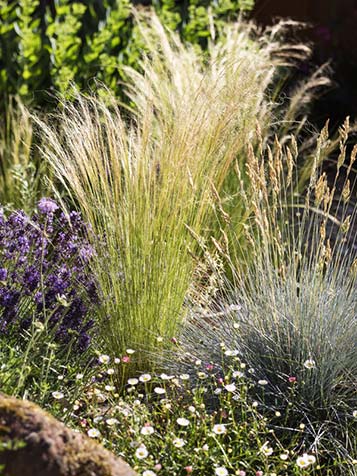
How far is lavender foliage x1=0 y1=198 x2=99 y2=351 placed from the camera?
3.37m

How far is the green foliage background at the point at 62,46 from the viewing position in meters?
5.67

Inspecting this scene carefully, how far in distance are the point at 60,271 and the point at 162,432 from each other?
792mm

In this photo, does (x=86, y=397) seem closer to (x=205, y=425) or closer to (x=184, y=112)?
(x=205, y=425)

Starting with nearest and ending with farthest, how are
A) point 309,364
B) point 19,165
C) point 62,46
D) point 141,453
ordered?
point 141,453 → point 309,364 → point 19,165 → point 62,46

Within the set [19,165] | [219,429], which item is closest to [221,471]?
[219,429]

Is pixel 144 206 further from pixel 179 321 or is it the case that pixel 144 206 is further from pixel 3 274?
pixel 3 274

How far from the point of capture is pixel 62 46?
564 centimetres

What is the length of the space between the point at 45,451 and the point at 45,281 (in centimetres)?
128

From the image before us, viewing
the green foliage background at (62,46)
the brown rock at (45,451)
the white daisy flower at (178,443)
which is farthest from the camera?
the green foliage background at (62,46)

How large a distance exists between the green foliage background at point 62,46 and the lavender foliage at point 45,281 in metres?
1.99

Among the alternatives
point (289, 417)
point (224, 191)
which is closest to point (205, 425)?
point (289, 417)

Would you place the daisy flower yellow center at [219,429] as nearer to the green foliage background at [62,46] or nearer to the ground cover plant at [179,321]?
the ground cover plant at [179,321]

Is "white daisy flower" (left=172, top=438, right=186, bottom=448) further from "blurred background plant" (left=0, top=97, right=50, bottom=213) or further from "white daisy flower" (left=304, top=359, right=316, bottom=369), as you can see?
"blurred background plant" (left=0, top=97, right=50, bottom=213)

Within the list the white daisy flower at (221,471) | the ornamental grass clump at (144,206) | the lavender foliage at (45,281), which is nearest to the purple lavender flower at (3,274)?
the lavender foliage at (45,281)
